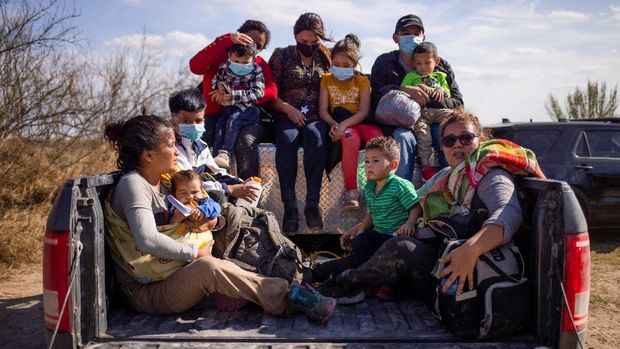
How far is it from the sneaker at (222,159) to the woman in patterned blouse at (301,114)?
410mm

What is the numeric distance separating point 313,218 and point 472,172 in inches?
68.1

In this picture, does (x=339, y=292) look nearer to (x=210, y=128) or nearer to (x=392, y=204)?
(x=392, y=204)

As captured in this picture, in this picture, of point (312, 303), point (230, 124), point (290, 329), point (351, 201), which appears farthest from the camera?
point (230, 124)

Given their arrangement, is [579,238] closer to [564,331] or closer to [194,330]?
[564,331]

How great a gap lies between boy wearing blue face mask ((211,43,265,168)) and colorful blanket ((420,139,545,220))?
6.67ft

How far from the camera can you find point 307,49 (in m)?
5.29

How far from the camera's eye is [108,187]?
3.13 meters

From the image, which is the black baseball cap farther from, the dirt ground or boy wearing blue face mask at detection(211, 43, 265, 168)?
the dirt ground

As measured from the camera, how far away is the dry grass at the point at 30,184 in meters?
7.08

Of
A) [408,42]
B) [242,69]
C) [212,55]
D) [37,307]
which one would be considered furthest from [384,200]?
[37,307]

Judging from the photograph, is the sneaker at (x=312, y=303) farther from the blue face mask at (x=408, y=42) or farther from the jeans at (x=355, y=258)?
the blue face mask at (x=408, y=42)

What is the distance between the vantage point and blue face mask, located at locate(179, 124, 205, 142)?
4.00 metres

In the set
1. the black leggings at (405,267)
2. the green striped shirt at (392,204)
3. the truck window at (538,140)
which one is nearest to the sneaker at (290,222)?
the green striped shirt at (392,204)

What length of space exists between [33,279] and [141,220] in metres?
4.33
